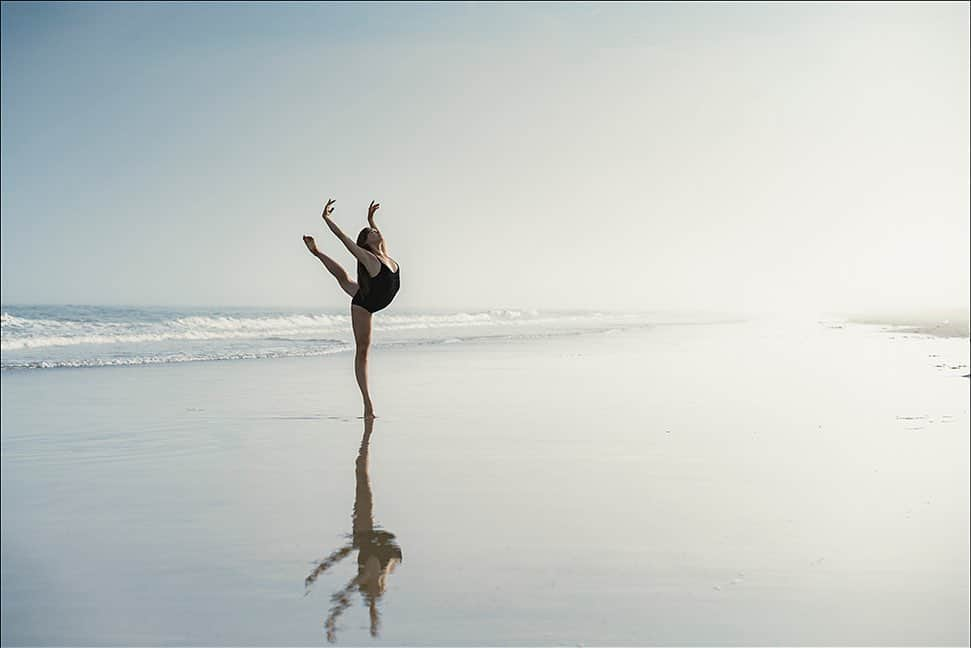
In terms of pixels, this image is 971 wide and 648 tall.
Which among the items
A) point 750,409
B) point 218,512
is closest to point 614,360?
point 750,409

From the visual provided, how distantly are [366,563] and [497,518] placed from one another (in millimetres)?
1011

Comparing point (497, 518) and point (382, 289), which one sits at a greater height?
point (382, 289)

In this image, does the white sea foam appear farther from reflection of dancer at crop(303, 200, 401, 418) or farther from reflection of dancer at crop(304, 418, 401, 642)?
reflection of dancer at crop(303, 200, 401, 418)

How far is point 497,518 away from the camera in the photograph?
4594 mm

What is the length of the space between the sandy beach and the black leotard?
118cm

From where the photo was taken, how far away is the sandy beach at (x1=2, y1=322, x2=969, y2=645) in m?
3.24

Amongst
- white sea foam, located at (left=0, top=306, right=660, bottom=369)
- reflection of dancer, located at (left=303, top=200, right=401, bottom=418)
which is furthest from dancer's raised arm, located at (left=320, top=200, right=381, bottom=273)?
white sea foam, located at (left=0, top=306, right=660, bottom=369)

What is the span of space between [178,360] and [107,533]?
12.2m

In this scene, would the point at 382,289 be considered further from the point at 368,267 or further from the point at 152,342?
the point at 152,342

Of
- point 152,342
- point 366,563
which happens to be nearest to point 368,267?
point 366,563

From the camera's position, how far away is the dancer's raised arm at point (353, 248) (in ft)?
9.41

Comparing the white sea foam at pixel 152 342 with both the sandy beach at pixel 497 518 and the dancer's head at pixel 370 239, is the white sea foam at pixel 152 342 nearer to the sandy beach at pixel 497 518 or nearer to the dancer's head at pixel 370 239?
the sandy beach at pixel 497 518

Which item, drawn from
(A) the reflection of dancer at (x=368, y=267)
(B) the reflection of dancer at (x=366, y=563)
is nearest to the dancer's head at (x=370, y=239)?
(A) the reflection of dancer at (x=368, y=267)

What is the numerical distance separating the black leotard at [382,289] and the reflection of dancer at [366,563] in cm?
115
